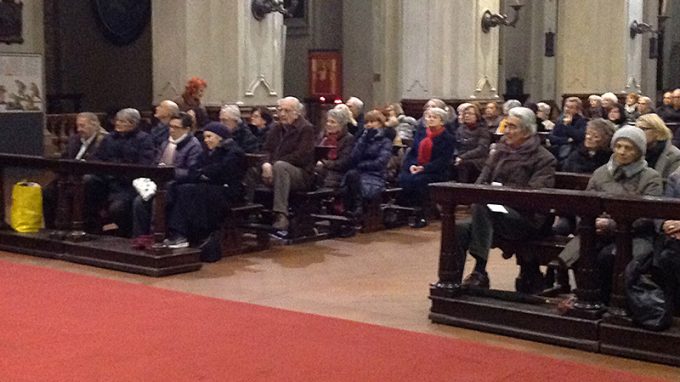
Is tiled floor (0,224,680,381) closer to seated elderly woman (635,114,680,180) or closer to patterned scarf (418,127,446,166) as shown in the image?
patterned scarf (418,127,446,166)

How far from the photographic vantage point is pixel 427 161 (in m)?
11.2

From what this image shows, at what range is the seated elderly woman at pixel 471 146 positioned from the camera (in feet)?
38.6

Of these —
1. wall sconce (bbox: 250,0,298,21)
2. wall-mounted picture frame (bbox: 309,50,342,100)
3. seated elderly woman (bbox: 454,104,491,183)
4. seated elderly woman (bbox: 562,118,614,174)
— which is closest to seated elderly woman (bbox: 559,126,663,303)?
seated elderly woman (bbox: 562,118,614,174)

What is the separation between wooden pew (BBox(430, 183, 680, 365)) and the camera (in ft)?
19.2

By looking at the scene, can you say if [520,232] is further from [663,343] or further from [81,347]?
[81,347]

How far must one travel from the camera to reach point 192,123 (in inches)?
367

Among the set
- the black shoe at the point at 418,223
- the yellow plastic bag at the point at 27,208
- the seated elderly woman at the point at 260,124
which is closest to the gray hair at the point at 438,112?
the black shoe at the point at 418,223

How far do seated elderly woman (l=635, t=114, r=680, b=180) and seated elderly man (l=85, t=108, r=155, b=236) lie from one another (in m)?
4.42

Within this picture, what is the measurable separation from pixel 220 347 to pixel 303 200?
4.30 meters

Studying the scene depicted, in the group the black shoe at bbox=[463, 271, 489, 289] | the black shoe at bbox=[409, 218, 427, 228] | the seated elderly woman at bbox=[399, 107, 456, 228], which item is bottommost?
the black shoe at bbox=[409, 218, 427, 228]

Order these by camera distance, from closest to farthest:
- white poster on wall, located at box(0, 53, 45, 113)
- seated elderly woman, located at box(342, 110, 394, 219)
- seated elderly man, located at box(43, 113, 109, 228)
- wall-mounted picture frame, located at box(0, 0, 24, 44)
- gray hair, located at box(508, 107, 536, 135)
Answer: gray hair, located at box(508, 107, 536, 135) < seated elderly man, located at box(43, 113, 109, 228) < seated elderly woman, located at box(342, 110, 394, 219) < white poster on wall, located at box(0, 53, 45, 113) < wall-mounted picture frame, located at box(0, 0, 24, 44)

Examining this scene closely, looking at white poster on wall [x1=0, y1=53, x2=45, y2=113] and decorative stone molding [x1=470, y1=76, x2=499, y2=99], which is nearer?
white poster on wall [x1=0, y1=53, x2=45, y2=113]

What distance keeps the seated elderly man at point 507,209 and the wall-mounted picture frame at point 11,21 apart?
31.9 ft

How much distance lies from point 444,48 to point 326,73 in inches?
115
